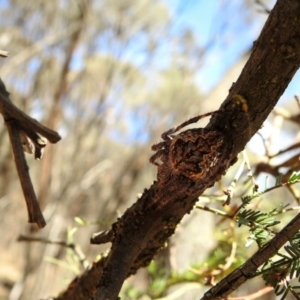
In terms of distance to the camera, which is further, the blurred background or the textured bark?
the blurred background

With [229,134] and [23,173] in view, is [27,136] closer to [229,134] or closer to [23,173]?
[23,173]

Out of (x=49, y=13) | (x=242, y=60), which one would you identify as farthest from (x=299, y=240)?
(x=49, y=13)

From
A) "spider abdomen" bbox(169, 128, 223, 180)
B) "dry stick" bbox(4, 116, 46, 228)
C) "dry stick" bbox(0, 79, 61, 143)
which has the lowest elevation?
"spider abdomen" bbox(169, 128, 223, 180)

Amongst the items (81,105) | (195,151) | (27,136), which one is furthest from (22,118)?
(81,105)

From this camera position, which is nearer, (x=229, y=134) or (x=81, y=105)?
(x=229, y=134)

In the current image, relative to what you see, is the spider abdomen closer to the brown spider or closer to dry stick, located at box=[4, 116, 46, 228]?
the brown spider

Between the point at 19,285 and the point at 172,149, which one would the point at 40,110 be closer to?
the point at 19,285

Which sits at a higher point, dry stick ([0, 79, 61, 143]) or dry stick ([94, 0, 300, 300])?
dry stick ([0, 79, 61, 143])

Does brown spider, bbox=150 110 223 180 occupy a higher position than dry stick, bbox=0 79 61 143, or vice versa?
dry stick, bbox=0 79 61 143

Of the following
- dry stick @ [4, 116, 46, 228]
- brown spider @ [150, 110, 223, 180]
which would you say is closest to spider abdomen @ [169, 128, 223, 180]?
brown spider @ [150, 110, 223, 180]
